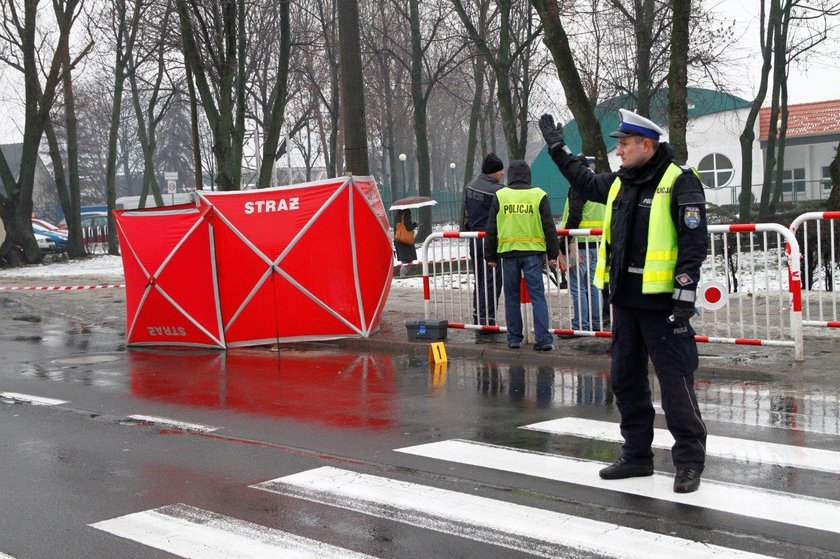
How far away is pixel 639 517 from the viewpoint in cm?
549

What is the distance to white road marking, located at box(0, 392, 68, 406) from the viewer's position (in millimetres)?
9672

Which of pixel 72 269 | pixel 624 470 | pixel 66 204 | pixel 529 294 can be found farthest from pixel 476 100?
pixel 624 470

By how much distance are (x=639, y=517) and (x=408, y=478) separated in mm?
1496

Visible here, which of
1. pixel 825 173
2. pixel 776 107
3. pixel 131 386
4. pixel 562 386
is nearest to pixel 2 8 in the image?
pixel 776 107

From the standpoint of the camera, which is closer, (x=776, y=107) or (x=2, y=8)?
(x=776, y=107)

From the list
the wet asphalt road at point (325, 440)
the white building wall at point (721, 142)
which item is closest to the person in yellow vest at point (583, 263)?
the wet asphalt road at point (325, 440)

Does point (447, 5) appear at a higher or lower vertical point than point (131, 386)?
higher

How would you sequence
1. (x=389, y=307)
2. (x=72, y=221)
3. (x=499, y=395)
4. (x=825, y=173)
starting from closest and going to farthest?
(x=499, y=395) → (x=389, y=307) → (x=72, y=221) → (x=825, y=173)

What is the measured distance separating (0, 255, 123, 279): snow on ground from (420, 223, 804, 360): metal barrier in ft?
60.5

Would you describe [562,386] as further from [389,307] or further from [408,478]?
[389,307]

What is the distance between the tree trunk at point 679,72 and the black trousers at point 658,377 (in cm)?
1068

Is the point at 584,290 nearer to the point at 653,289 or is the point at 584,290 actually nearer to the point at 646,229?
the point at 646,229

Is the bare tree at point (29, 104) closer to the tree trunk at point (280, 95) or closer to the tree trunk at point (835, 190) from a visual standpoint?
the tree trunk at point (280, 95)

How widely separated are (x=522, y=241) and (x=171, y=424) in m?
4.42
